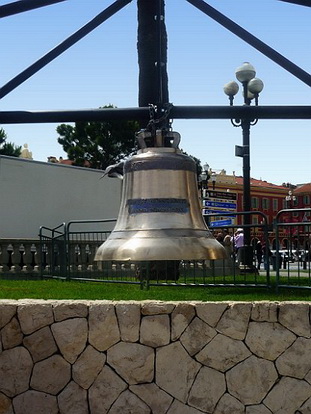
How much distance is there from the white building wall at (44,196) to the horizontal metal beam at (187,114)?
41.6 feet

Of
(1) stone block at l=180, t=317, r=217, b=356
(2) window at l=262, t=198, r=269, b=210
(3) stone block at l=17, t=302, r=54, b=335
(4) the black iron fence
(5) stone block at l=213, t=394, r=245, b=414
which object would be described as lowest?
(5) stone block at l=213, t=394, r=245, b=414

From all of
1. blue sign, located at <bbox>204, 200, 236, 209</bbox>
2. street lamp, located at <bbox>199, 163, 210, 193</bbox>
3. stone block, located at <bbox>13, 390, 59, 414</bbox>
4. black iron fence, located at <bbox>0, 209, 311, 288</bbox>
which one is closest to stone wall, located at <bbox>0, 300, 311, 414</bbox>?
stone block, located at <bbox>13, 390, 59, 414</bbox>

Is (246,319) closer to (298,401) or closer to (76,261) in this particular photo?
(298,401)

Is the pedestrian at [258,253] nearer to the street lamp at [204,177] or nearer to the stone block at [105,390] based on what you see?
the stone block at [105,390]

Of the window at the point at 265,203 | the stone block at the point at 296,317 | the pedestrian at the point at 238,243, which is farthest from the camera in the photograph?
the window at the point at 265,203

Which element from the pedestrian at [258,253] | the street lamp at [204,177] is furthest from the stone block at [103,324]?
the street lamp at [204,177]

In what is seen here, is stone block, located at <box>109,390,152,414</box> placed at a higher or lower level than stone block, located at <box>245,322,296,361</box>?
lower

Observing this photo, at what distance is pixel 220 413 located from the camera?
22.2ft

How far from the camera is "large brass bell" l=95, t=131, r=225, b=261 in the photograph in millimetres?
4395

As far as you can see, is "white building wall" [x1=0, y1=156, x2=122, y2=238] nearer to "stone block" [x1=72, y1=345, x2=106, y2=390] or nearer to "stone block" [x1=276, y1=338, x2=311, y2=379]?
"stone block" [x1=72, y1=345, x2=106, y2=390]

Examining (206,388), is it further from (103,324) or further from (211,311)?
(103,324)

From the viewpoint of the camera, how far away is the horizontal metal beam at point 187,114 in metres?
4.92

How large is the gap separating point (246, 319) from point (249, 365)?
1.47ft

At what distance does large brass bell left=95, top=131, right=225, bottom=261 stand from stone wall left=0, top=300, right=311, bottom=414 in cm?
203
